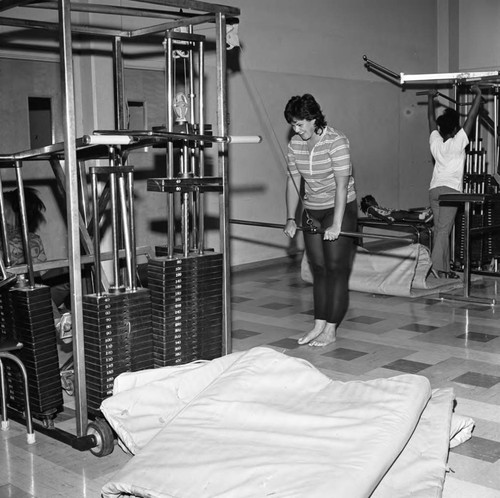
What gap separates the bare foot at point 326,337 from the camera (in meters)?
5.11

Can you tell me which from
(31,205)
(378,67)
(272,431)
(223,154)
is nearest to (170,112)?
(223,154)

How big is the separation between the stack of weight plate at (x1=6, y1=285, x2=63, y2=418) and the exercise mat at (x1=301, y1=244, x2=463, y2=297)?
3653mm

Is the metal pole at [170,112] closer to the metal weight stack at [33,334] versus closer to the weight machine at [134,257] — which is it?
the weight machine at [134,257]

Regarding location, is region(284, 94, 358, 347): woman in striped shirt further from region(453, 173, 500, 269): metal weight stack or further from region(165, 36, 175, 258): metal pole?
region(453, 173, 500, 269): metal weight stack

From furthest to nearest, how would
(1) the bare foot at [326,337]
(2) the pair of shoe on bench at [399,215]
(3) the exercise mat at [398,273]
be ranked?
1. (2) the pair of shoe on bench at [399,215]
2. (3) the exercise mat at [398,273]
3. (1) the bare foot at [326,337]

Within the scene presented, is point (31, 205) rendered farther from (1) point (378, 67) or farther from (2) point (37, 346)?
(1) point (378, 67)

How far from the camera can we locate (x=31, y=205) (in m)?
5.62

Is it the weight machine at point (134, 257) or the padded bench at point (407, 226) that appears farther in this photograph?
the padded bench at point (407, 226)

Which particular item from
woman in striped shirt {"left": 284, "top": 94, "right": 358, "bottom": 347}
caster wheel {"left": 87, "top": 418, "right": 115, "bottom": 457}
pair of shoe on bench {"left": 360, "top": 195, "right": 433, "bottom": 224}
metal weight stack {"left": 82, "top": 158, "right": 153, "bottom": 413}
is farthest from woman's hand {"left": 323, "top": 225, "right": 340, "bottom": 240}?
pair of shoe on bench {"left": 360, "top": 195, "right": 433, "bottom": 224}

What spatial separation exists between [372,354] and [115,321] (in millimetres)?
1986

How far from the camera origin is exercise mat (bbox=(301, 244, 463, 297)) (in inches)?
262

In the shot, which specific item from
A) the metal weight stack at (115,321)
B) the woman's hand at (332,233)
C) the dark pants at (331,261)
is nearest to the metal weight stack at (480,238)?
the dark pants at (331,261)

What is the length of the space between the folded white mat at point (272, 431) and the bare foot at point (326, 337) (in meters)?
1.54

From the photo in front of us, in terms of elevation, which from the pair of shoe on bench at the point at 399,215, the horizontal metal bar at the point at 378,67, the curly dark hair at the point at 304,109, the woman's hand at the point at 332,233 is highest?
the horizontal metal bar at the point at 378,67
